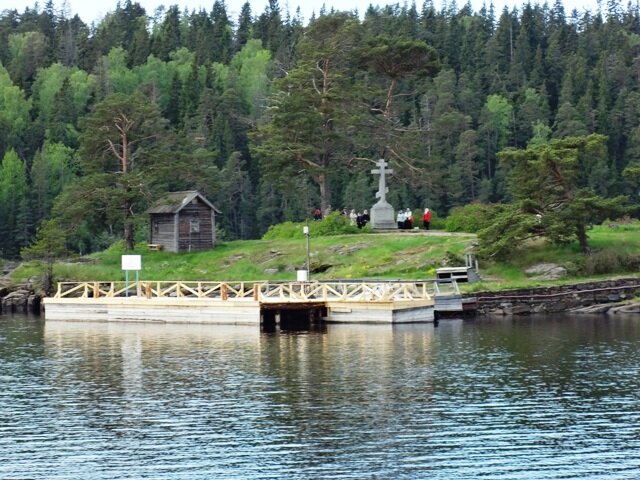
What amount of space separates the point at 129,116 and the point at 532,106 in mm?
59941

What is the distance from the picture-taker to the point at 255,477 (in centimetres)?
2617

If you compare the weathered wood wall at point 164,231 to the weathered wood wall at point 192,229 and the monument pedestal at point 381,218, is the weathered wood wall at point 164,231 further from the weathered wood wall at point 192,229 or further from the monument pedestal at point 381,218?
the monument pedestal at point 381,218

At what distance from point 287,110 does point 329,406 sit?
2072 inches

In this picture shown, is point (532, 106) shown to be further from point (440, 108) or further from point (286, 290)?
point (286, 290)

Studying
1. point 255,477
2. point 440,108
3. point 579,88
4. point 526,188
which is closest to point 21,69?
point 440,108

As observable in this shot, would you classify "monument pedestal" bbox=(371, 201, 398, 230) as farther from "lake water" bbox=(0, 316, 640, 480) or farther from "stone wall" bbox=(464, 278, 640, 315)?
"lake water" bbox=(0, 316, 640, 480)

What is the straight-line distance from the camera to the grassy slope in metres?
66.8

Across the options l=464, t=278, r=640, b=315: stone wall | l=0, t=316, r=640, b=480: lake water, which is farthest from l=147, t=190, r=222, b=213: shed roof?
l=0, t=316, r=640, b=480: lake water

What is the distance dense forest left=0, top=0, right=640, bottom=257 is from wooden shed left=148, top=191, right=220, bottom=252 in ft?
5.50

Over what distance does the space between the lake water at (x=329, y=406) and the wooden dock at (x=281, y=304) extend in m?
3.92

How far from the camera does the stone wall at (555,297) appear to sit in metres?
61.3

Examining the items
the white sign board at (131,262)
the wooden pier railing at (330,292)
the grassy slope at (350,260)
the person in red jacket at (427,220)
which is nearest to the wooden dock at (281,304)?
the wooden pier railing at (330,292)

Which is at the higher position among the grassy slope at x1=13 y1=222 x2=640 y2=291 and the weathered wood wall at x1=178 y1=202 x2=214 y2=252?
the weathered wood wall at x1=178 y1=202 x2=214 y2=252

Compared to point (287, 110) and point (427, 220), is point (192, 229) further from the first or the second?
point (427, 220)
